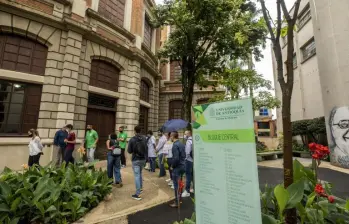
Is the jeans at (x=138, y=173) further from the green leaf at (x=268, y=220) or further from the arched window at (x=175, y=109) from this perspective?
the arched window at (x=175, y=109)

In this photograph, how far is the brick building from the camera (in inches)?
324

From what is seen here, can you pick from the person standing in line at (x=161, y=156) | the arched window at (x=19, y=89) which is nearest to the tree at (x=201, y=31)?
the person standing in line at (x=161, y=156)

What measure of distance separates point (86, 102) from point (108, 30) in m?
4.55

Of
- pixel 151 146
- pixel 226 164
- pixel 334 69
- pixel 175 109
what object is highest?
pixel 334 69

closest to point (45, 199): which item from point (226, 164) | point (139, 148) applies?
point (139, 148)

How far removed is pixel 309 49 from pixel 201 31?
33.0 feet

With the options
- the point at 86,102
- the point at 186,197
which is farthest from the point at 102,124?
the point at 186,197

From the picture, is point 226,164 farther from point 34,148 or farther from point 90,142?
point 90,142

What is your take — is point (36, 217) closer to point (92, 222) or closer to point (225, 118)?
point (92, 222)

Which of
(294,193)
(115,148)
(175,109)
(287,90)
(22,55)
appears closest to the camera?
(294,193)

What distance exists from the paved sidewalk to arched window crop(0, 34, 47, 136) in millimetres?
5220

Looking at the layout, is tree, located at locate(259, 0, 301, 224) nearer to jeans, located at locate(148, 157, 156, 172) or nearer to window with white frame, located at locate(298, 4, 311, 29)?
jeans, located at locate(148, 157, 156, 172)

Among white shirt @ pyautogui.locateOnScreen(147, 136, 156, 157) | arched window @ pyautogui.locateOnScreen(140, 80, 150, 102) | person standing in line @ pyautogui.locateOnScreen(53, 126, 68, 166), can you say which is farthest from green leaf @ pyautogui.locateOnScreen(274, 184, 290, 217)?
arched window @ pyautogui.locateOnScreen(140, 80, 150, 102)

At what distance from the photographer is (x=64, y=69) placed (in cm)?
922
